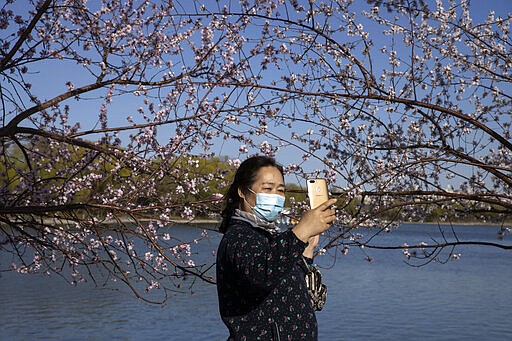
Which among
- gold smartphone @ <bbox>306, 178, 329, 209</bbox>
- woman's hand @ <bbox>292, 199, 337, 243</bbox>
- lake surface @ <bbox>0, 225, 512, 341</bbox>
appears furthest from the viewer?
lake surface @ <bbox>0, 225, 512, 341</bbox>

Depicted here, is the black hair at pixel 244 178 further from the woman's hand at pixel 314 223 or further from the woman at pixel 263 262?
the woman's hand at pixel 314 223

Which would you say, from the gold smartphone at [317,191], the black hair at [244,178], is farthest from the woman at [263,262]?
the gold smartphone at [317,191]

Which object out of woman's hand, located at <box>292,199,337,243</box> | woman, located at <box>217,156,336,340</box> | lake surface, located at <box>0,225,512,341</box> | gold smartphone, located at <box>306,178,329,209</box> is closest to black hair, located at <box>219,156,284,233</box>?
woman, located at <box>217,156,336,340</box>

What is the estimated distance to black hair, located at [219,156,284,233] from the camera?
242cm

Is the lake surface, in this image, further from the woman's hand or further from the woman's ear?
the woman's hand

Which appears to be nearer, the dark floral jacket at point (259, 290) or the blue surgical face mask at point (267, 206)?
the dark floral jacket at point (259, 290)

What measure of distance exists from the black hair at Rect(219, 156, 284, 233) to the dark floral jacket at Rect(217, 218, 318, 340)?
190 millimetres

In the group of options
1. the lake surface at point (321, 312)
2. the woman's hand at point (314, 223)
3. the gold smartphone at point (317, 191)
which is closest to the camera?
the woman's hand at point (314, 223)

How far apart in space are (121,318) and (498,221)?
10870 millimetres

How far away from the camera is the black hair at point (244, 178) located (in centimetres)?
242

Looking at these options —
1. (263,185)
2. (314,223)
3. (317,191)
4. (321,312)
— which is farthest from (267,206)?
(321,312)

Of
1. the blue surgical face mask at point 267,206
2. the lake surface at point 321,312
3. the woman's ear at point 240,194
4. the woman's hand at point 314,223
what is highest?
the woman's ear at point 240,194

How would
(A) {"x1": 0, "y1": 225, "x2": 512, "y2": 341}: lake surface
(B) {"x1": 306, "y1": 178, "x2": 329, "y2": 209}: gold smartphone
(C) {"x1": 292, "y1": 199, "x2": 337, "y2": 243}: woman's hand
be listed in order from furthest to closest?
(A) {"x1": 0, "y1": 225, "x2": 512, "y2": 341}: lake surface → (B) {"x1": 306, "y1": 178, "x2": 329, "y2": 209}: gold smartphone → (C) {"x1": 292, "y1": 199, "x2": 337, "y2": 243}: woman's hand

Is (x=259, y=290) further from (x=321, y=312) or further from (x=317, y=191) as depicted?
(x=321, y=312)
